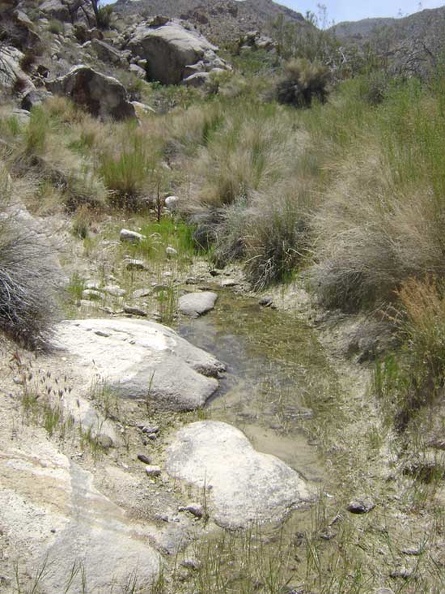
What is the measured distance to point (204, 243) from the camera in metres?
7.60

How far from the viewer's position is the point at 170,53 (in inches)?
886

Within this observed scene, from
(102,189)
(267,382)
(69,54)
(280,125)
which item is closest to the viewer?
(267,382)

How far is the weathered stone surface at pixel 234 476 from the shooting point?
3059 millimetres

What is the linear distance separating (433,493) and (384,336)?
154 cm

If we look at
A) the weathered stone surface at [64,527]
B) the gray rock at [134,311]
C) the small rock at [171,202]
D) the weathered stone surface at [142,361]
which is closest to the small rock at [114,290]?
the gray rock at [134,311]

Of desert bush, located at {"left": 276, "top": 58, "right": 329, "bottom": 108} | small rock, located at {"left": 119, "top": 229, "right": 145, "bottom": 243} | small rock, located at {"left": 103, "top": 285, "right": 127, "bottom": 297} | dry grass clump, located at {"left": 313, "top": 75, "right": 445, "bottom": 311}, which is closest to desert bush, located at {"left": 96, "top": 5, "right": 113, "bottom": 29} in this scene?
desert bush, located at {"left": 276, "top": 58, "right": 329, "bottom": 108}

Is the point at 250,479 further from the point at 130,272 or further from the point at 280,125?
the point at 280,125

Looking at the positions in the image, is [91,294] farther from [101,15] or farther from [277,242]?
[101,15]

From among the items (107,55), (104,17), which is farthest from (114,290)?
(104,17)

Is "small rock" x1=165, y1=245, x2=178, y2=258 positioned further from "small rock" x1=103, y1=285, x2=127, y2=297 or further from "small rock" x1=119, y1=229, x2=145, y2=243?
"small rock" x1=103, y1=285, x2=127, y2=297

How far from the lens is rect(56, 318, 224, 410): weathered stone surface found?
398cm

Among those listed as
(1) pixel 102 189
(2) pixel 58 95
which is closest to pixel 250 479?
(1) pixel 102 189

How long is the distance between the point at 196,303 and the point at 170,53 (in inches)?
733

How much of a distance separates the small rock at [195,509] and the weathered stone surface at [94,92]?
988cm
